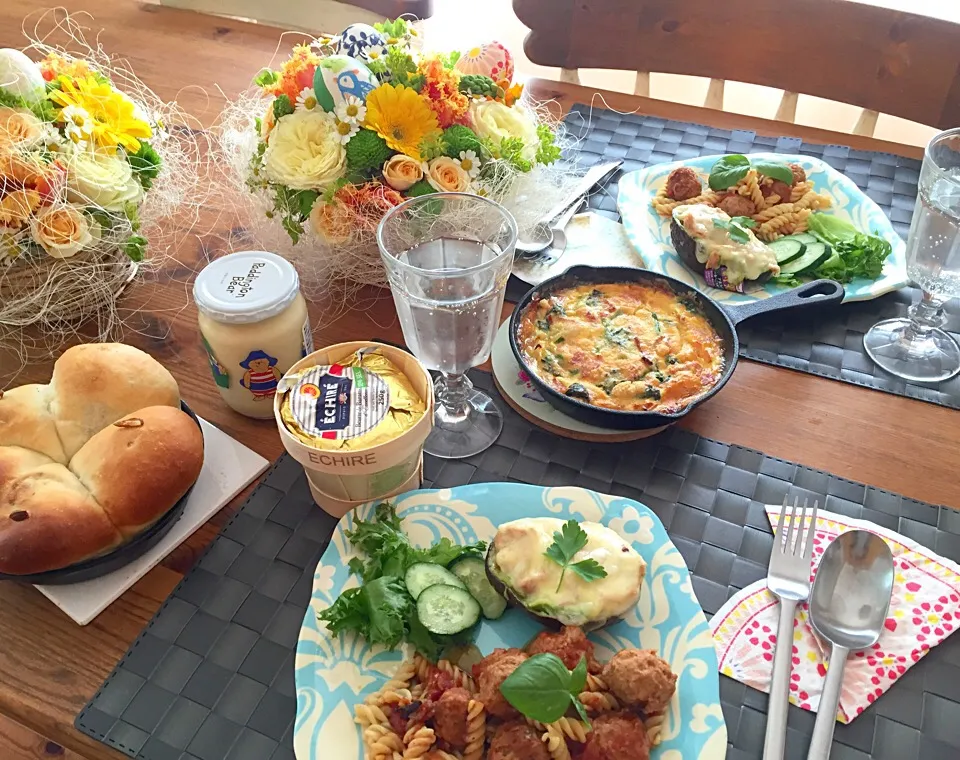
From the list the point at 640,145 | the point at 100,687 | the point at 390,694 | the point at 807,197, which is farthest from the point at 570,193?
the point at 100,687

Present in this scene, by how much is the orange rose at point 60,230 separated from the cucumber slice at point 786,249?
1091 millimetres

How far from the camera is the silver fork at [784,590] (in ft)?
2.60

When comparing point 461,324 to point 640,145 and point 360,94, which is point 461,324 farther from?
point 640,145

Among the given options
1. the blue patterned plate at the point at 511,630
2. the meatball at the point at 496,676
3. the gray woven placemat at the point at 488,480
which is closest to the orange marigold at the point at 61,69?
the gray woven placemat at the point at 488,480

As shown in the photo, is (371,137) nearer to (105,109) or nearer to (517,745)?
(105,109)

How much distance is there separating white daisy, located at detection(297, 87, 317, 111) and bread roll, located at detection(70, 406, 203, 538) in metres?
0.53

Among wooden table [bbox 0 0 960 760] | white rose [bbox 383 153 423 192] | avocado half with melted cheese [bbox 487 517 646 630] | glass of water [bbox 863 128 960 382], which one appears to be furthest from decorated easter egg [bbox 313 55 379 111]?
glass of water [bbox 863 128 960 382]

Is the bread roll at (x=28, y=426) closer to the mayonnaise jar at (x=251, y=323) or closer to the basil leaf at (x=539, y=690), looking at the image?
the mayonnaise jar at (x=251, y=323)

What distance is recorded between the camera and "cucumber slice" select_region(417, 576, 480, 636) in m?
0.84

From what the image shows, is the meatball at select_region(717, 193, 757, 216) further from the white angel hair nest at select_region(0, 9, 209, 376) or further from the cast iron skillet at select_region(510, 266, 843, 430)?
the white angel hair nest at select_region(0, 9, 209, 376)

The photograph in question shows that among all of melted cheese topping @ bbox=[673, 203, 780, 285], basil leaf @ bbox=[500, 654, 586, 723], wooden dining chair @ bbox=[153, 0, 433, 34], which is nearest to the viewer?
basil leaf @ bbox=[500, 654, 586, 723]

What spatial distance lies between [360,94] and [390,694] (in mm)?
846

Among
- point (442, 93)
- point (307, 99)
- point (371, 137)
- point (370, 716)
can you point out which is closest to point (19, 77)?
point (307, 99)

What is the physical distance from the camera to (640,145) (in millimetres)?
1656
